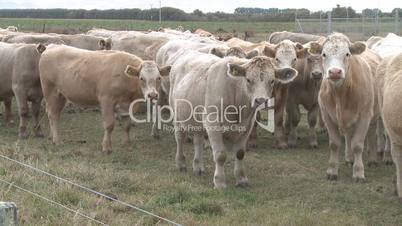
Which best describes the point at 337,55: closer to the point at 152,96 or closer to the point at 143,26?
the point at 152,96

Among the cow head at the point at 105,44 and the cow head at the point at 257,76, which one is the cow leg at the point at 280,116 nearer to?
the cow head at the point at 257,76

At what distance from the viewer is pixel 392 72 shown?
7.18 metres

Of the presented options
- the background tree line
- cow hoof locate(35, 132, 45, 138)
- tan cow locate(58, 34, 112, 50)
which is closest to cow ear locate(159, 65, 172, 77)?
cow hoof locate(35, 132, 45, 138)

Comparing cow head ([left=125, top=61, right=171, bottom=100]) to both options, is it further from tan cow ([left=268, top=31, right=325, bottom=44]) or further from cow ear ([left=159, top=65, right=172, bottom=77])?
tan cow ([left=268, top=31, right=325, bottom=44])

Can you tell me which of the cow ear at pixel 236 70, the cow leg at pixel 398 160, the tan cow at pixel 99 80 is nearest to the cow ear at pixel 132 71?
the tan cow at pixel 99 80

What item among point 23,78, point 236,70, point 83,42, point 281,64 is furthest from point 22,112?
point 83,42

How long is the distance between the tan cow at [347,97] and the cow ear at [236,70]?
3.83 ft

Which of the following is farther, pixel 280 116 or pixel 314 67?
pixel 280 116

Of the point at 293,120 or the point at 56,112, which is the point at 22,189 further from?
the point at 293,120

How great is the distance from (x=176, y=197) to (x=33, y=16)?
309 ft

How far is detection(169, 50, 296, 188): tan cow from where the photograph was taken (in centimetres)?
718

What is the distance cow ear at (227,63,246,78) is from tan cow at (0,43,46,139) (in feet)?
17.2

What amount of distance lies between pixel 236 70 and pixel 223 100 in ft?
1.59

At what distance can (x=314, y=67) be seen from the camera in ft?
32.6
